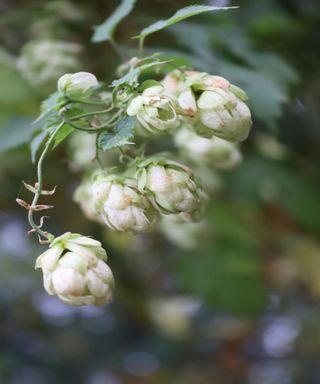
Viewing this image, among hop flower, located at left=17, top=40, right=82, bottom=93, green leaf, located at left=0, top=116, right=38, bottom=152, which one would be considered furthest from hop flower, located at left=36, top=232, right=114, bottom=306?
hop flower, located at left=17, top=40, right=82, bottom=93

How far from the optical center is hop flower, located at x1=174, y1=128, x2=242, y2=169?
3.36 feet

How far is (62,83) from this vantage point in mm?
780

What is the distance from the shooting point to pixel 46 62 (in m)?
1.21

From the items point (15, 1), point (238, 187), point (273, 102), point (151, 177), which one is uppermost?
point (15, 1)

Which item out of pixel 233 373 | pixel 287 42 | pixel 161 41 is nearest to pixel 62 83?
pixel 161 41

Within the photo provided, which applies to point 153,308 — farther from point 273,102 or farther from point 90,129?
point 90,129

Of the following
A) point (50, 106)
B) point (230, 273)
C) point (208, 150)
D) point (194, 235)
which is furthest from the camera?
point (230, 273)

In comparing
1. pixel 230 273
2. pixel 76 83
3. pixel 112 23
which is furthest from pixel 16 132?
pixel 230 273

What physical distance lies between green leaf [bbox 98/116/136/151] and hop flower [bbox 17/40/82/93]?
1.47 feet

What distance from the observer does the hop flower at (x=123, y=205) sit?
0.76 metres

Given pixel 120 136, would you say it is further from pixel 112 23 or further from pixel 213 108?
pixel 112 23

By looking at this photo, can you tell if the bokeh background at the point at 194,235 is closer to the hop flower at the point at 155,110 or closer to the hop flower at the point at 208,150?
the hop flower at the point at 208,150

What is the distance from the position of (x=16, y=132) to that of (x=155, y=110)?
1.23 ft

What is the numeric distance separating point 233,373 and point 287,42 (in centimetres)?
126
